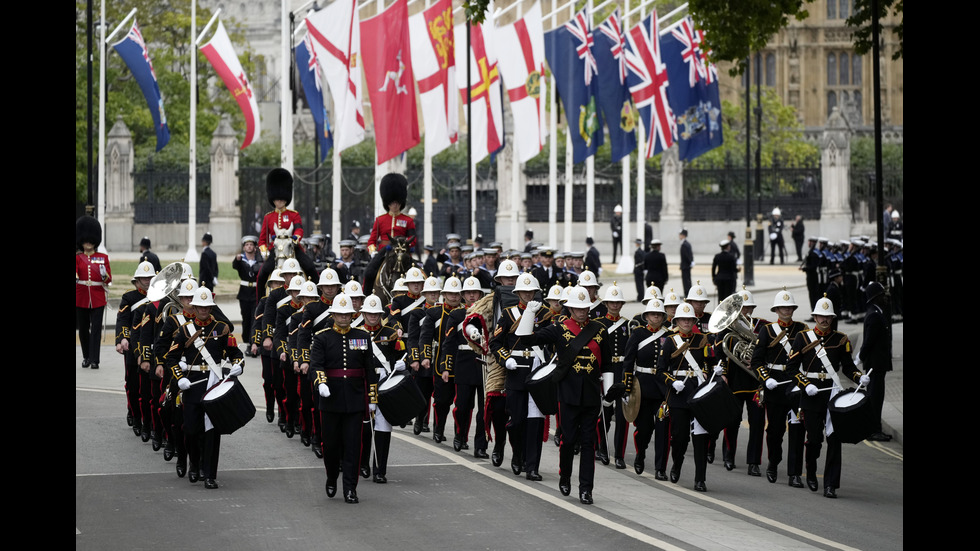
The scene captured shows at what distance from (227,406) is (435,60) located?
1949 cm

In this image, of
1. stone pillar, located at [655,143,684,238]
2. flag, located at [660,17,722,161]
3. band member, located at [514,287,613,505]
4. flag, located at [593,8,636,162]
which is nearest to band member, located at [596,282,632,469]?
band member, located at [514,287,613,505]

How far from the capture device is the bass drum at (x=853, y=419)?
1393 cm

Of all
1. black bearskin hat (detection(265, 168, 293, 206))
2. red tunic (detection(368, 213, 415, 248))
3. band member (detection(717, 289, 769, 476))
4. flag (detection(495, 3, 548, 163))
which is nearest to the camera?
band member (detection(717, 289, 769, 476))

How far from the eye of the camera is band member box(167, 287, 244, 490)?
13.9 m

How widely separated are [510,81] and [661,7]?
103 feet

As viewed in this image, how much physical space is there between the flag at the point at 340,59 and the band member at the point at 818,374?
17624 millimetres

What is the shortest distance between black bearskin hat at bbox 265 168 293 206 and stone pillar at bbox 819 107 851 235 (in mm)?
33433

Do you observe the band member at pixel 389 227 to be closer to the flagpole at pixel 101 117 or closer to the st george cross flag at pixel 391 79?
the st george cross flag at pixel 391 79

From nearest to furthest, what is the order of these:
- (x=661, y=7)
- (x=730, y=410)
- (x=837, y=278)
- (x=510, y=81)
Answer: (x=730, y=410)
(x=837, y=278)
(x=510, y=81)
(x=661, y=7)

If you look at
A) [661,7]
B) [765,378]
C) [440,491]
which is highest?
Result: [661,7]

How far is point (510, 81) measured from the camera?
1390 inches

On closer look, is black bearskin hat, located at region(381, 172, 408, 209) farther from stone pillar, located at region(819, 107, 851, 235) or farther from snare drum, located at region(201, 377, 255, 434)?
stone pillar, located at region(819, 107, 851, 235)
